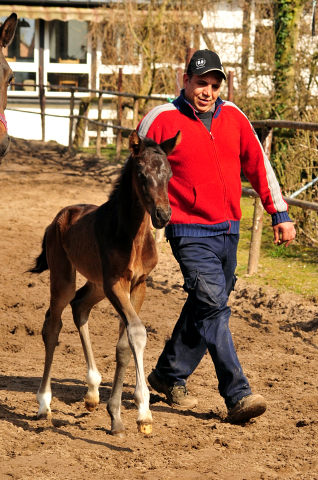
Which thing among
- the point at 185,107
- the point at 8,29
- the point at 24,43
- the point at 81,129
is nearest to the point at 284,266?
the point at 185,107

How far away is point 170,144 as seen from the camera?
3.33 m

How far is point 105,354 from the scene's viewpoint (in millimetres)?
4930

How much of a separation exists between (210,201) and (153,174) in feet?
2.00

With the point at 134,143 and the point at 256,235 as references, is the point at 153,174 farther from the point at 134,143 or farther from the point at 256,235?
the point at 256,235

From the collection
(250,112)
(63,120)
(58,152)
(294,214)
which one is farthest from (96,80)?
(294,214)

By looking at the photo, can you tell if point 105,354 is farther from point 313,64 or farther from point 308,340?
point 313,64

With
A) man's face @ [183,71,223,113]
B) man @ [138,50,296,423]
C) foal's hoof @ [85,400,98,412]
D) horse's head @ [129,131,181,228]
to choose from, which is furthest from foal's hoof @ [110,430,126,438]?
man's face @ [183,71,223,113]

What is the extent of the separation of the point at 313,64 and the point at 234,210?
337 inches

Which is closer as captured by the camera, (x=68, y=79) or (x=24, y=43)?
(x=68, y=79)

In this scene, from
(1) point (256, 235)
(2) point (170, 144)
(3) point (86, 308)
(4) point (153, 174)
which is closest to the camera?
(4) point (153, 174)

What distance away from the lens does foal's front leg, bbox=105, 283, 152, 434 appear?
3.07 metres

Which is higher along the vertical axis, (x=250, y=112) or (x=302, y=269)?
(x=250, y=112)

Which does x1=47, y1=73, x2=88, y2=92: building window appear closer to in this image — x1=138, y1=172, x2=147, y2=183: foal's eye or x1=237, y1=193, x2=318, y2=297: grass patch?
x1=237, y1=193, x2=318, y2=297: grass patch

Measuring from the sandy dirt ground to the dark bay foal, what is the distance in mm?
220
